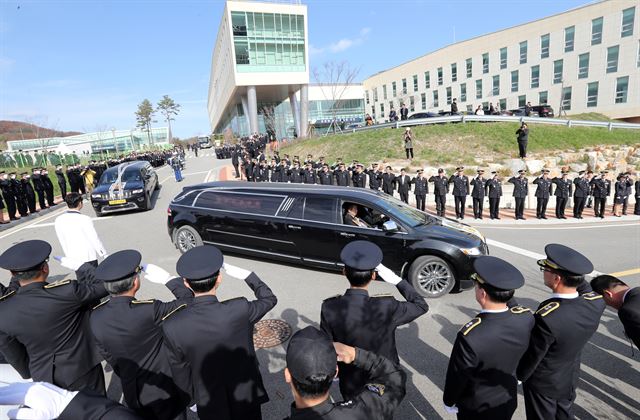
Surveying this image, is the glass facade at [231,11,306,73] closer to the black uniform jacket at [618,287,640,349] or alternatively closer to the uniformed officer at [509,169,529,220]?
the uniformed officer at [509,169,529,220]

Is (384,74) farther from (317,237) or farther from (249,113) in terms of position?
(317,237)

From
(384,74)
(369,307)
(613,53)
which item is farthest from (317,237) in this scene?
(384,74)

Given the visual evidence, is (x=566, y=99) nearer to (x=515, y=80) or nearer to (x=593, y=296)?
(x=515, y=80)

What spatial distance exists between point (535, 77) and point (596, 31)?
7164 mm

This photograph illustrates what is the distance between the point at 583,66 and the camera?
128 ft

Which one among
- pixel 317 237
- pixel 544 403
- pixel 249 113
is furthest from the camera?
pixel 249 113

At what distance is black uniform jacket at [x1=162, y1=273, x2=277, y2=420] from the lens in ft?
7.38

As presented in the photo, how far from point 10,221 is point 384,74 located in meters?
63.1

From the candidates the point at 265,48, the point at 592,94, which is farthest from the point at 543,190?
the point at 592,94

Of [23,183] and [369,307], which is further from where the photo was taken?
[23,183]

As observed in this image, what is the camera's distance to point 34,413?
1344mm

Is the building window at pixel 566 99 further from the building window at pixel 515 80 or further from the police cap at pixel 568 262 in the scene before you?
the police cap at pixel 568 262

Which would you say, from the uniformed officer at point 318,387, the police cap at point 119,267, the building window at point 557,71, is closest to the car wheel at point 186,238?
the police cap at point 119,267

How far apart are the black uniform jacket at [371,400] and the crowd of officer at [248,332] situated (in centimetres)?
28
